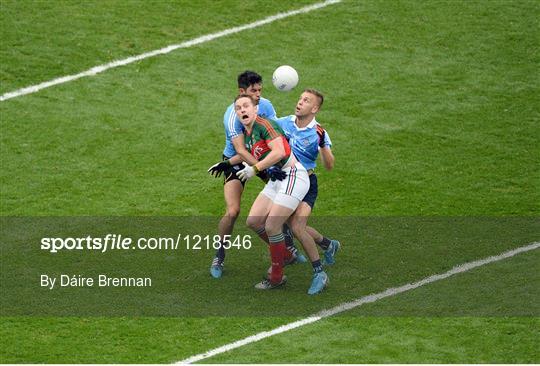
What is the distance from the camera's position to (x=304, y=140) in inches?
575

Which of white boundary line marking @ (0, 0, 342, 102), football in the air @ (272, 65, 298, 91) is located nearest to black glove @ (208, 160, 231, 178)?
football in the air @ (272, 65, 298, 91)

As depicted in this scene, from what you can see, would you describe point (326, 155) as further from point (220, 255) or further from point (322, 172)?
point (322, 172)

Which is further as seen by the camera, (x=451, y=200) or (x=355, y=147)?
(x=355, y=147)

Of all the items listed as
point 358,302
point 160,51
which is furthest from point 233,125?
point 160,51

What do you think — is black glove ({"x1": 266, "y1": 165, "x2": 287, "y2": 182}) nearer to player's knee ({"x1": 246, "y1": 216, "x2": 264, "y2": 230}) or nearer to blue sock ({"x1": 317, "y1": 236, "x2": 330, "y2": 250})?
player's knee ({"x1": 246, "y1": 216, "x2": 264, "y2": 230})

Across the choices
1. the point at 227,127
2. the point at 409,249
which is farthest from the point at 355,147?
the point at 227,127

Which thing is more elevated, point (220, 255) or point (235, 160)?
point (235, 160)

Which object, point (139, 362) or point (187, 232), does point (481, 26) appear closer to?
point (187, 232)

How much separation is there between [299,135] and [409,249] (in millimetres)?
2310

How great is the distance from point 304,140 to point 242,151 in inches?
34.9

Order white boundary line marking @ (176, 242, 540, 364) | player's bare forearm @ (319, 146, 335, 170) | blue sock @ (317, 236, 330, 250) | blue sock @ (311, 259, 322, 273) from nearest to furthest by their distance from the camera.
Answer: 1. white boundary line marking @ (176, 242, 540, 364)
2. blue sock @ (311, 259, 322, 273)
3. player's bare forearm @ (319, 146, 335, 170)
4. blue sock @ (317, 236, 330, 250)

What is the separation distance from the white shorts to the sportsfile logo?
1.77 metres

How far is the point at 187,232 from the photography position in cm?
1628

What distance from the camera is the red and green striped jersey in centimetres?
1406
